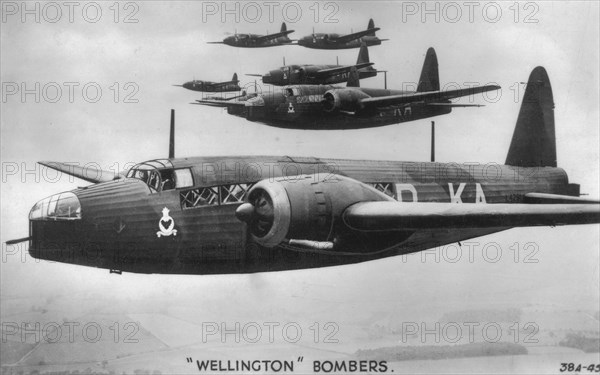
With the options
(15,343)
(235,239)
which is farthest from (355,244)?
(15,343)

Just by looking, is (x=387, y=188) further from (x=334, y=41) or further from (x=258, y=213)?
(x=334, y=41)

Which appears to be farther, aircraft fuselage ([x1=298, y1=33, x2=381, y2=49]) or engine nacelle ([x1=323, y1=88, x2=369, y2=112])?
aircraft fuselage ([x1=298, y1=33, x2=381, y2=49])

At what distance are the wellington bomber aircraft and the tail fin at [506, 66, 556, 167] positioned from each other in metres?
5.41

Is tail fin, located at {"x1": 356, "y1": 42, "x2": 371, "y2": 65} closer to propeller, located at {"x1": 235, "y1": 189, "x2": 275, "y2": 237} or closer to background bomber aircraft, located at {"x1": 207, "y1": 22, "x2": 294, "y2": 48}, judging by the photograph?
background bomber aircraft, located at {"x1": 207, "y1": 22, "x2": 294, "y2": 48}

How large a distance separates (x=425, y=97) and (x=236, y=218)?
6.33 metres

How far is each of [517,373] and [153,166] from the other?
6561 millimetres

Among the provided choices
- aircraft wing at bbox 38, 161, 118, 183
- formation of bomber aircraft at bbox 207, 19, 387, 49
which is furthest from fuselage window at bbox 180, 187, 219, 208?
formation of bomber aircraft at bbox 207, 19, 387, 49

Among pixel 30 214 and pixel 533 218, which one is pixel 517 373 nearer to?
pixel 533 218

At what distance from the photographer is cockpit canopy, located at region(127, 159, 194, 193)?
962 centimetres

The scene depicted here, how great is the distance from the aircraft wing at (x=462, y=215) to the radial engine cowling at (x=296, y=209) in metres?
0.24

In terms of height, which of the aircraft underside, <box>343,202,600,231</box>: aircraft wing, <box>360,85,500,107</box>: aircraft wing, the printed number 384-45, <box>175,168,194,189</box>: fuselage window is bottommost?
the printed number 384-45

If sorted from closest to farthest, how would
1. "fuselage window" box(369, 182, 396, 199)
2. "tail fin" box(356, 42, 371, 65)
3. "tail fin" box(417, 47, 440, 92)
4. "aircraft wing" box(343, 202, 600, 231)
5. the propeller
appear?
"aircraft wing" box(343, 202, 600, 231) → the propeller → "fuselage window" box(369, 182, 396, 199) → "tail fin" box(417, 47, 440, 92) → "tail fin" box(356, 42, 371, 65)

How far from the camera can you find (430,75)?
17594 mm

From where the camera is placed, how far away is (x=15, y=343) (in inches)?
400
